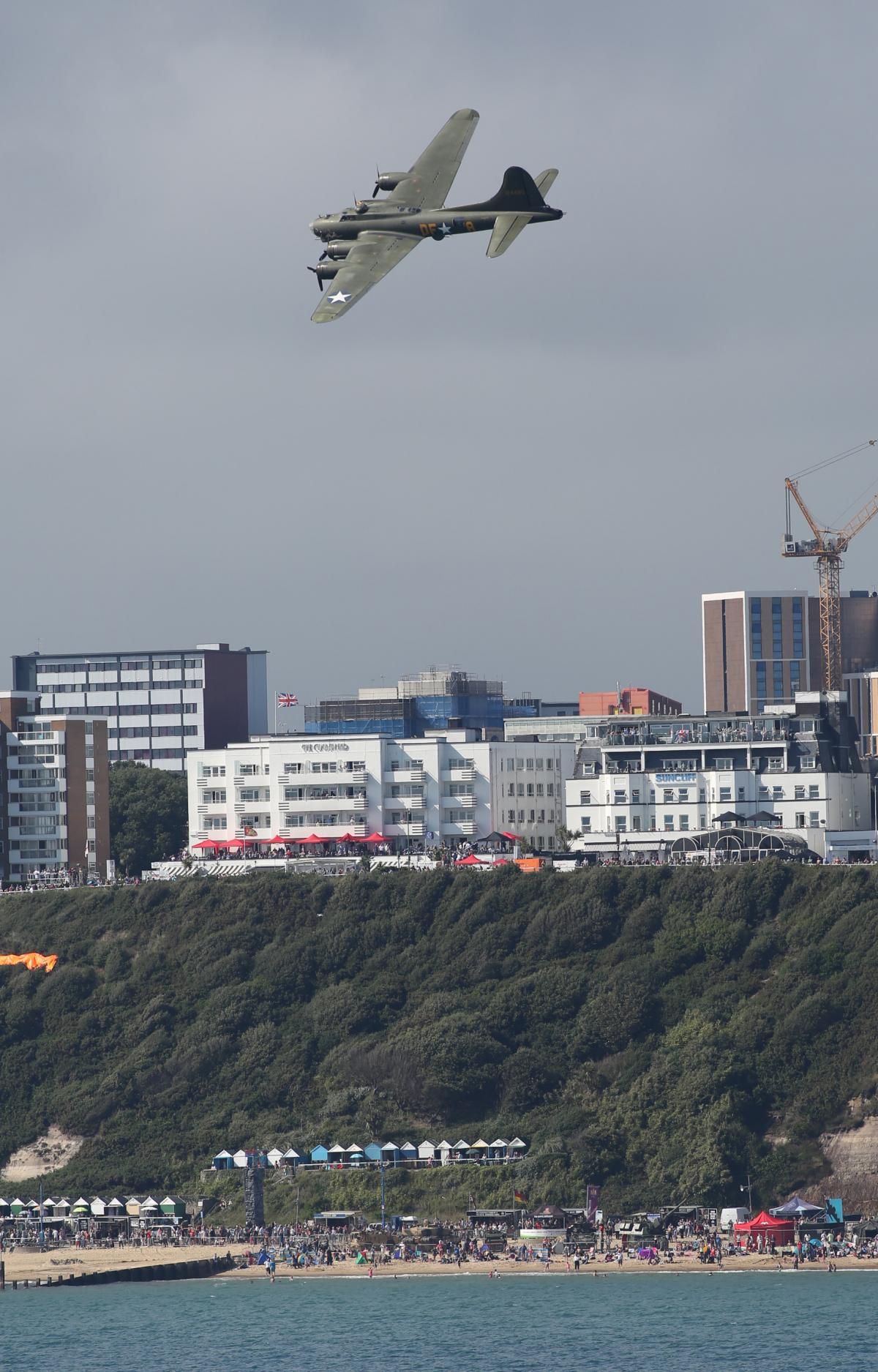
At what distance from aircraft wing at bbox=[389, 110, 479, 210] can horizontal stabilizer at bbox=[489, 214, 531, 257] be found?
2032 mm

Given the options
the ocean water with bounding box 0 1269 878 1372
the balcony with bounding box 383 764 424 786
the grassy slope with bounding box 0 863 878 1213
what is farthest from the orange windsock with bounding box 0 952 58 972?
the ocean water with bounding box 0 1269 878 1372

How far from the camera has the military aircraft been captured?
7481 cm

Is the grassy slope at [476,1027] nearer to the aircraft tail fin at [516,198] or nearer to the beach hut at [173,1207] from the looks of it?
the beach hut at [173,1207]

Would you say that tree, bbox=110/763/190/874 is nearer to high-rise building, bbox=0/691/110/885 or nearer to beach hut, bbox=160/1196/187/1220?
high-rise building, bbox=0/691/110/885

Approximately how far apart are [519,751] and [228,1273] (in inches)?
2557

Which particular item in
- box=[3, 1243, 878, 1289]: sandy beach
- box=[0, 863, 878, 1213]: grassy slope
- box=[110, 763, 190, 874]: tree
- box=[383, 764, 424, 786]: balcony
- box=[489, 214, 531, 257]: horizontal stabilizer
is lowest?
box=[3, 1243, 878, 1289]: sandy beach

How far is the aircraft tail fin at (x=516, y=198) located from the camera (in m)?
76.1

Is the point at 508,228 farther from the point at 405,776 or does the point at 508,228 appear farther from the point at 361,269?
the point at 405,776

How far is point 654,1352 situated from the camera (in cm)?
10069

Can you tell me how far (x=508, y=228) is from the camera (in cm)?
7612

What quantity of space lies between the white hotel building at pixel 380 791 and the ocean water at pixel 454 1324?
185 ft

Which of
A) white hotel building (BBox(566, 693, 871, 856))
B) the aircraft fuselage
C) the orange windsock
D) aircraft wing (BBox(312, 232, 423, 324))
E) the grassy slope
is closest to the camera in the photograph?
aircraft wing (BBox(312, 232, 423, 324))

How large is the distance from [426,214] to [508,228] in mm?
2826

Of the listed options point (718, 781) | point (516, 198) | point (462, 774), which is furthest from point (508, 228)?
point (462, 774)
